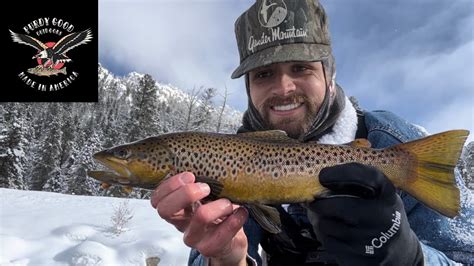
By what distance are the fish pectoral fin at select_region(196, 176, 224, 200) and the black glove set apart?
69 cm

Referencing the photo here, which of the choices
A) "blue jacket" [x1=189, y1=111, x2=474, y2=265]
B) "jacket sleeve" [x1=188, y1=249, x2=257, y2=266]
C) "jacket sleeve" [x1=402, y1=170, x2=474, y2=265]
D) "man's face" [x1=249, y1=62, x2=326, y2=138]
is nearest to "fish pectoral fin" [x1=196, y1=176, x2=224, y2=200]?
"jacket sleeve" [x1=188, y1=249, x2=257, y2=266]

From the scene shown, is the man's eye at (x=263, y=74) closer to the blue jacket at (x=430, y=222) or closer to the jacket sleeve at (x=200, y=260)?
the blue jacket at (x=430, y=222)

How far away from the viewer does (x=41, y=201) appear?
1961cm

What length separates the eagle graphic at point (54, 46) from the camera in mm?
13734

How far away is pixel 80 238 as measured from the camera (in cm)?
1262

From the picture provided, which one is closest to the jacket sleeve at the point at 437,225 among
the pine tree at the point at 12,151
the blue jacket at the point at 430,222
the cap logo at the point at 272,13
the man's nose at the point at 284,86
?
the blue jacket at the point at 430,222

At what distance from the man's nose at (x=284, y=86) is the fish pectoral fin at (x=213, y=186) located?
1.44 metres

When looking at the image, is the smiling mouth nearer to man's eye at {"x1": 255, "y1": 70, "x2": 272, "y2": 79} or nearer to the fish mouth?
man's eye at {"x1": 255, "y1": 70, "x2": 272, "y2": 79}

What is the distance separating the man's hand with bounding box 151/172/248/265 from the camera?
7.89 feet

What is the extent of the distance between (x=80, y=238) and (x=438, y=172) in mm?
12690

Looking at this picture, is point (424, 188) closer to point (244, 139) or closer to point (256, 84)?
point (244, 139)

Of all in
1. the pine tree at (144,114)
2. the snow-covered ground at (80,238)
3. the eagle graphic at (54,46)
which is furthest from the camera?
the pine tree at (144,114)

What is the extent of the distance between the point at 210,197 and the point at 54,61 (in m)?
14.5

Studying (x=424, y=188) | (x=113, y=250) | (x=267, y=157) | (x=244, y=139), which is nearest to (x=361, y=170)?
(x=424, y=188)
